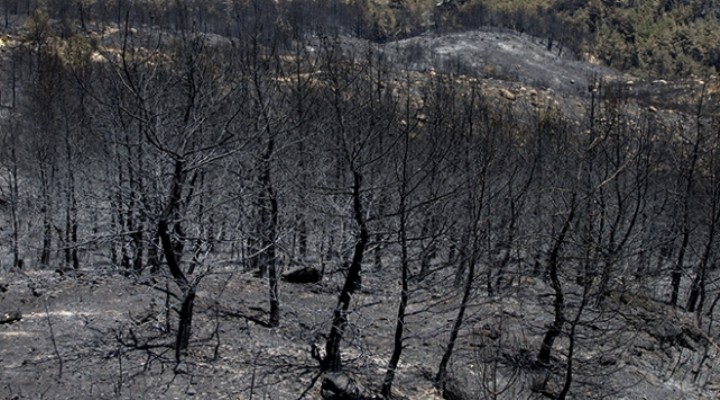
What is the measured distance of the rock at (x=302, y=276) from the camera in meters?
19.2

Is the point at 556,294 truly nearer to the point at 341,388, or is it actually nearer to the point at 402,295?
the point at 402,295

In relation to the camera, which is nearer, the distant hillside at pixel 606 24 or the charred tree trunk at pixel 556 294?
the charred tree trunk at pixel 556 294

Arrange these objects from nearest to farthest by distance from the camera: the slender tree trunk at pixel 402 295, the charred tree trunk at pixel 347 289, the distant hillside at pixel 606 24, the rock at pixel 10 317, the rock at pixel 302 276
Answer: the charred tree trunk at pixel 347 289 < the slender tree trunk at pixel 402 295 < the rock at pixel 10 317 < the rock at pixel 302 276 < the distant hillside at pixel 606 24

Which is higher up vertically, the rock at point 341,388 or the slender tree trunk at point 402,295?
the slender tree trunk at point 402,295

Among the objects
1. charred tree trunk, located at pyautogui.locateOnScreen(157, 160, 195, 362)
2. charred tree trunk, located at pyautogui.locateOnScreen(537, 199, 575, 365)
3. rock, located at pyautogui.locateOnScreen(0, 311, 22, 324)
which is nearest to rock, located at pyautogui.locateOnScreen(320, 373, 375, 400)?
charred tree trunk, located at pyautogui.locateOnScreen(157, 160, 195, 362)

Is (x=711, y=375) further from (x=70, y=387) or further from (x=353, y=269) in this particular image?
(x=70, y=387)

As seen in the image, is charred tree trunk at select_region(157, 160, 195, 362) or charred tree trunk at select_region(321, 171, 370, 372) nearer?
charred tree trunk at select_region(157, 160, 195, 362)


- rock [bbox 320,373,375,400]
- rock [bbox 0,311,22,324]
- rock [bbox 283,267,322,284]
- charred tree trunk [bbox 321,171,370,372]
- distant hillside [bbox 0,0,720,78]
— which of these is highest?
distant hillside [bbox 0,0,720,78]

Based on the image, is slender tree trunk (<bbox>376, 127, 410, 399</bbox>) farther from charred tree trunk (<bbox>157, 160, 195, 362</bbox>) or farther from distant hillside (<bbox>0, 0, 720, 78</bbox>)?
distant hillside (<bbox>0, 0, 720, 78</bbox>)

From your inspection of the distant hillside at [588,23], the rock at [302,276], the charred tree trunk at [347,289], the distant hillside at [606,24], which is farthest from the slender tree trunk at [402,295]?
the distant hillside at [606,24]

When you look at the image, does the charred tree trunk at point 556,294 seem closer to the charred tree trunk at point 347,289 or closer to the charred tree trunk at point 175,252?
the charred tree trunk at point 347,289

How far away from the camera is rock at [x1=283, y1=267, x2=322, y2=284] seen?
19.2m

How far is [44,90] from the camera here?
2117 centimetres

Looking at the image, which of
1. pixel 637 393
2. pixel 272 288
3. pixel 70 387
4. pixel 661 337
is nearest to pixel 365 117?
pixel 272 288
